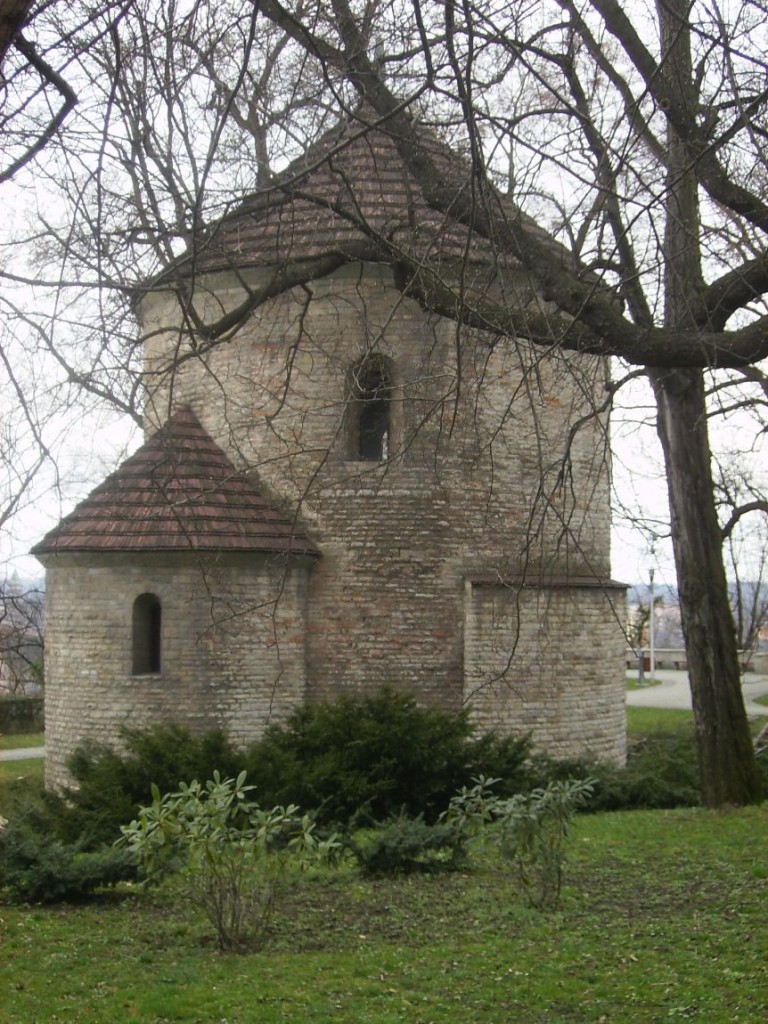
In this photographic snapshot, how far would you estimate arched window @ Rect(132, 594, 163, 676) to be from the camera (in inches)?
592

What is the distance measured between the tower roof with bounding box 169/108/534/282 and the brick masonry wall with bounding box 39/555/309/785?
4.22 metres

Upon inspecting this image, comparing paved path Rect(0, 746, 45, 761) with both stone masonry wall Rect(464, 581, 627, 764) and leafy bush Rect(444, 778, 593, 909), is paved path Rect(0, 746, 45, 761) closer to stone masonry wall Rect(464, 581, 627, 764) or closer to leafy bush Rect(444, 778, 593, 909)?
stone masonry wall Rect(464, 581, 627, 764)

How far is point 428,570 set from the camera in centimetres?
1545

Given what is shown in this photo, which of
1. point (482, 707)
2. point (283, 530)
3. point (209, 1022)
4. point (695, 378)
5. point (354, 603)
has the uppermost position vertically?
point (695, 378)

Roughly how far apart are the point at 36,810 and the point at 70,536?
3928 millimetres

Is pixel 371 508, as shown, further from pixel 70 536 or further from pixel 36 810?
pixel 36 810

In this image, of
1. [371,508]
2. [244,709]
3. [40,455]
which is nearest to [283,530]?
[371,508]

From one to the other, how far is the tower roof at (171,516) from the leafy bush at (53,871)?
5125 mm

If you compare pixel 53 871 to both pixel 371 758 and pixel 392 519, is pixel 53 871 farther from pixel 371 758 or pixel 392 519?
pixel 392 519

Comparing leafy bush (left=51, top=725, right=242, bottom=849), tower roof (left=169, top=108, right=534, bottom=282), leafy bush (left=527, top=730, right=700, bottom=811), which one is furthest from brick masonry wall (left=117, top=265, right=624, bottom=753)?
leafy bush (left=51, top=725, right=242, bottom=849)

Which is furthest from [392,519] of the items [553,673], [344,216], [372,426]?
[344,216]

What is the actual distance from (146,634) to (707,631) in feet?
23.0

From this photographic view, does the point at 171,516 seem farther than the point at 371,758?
Yes

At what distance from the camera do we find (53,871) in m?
9.26
